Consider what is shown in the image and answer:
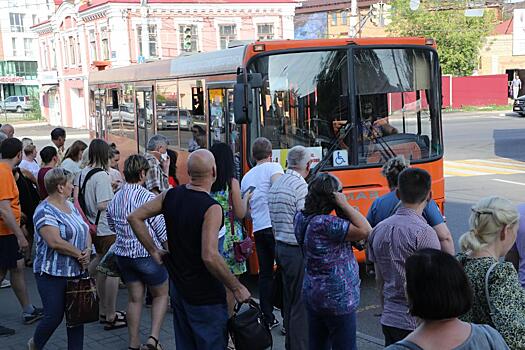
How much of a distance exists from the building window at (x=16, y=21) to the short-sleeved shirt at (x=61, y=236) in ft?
298

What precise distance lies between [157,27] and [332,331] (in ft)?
134

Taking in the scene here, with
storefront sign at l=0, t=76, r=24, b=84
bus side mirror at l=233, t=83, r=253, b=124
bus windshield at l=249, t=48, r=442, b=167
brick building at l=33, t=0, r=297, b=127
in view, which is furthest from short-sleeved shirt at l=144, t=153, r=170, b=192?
storefront sign at l=0, t=76, r=24, b=84

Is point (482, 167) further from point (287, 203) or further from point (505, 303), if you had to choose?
point (505, 303)

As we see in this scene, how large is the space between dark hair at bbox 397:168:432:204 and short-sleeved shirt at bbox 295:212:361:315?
1.56 feet

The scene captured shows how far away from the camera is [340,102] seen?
8.21 metres

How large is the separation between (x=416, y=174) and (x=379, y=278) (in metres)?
0.75

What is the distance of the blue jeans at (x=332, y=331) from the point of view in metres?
4.75

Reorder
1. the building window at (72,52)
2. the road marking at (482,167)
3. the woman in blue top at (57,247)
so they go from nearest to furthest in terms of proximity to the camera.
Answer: the woman in blue top at (57,247), the road marking at (482,167), the building window at (72,52)

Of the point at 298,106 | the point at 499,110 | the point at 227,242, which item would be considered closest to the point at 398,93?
the point at 298,106

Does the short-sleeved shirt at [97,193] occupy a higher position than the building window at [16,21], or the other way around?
the building window at [16,21]

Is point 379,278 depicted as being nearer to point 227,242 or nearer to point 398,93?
point 227,242

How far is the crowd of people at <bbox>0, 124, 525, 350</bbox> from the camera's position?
3258 mm

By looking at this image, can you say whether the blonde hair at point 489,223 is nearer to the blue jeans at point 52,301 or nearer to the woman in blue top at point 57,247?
the woman in blue top at point 57,247

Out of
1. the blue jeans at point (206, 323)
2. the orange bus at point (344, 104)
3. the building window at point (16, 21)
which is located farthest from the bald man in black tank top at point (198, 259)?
the building window at point (16, 21)
